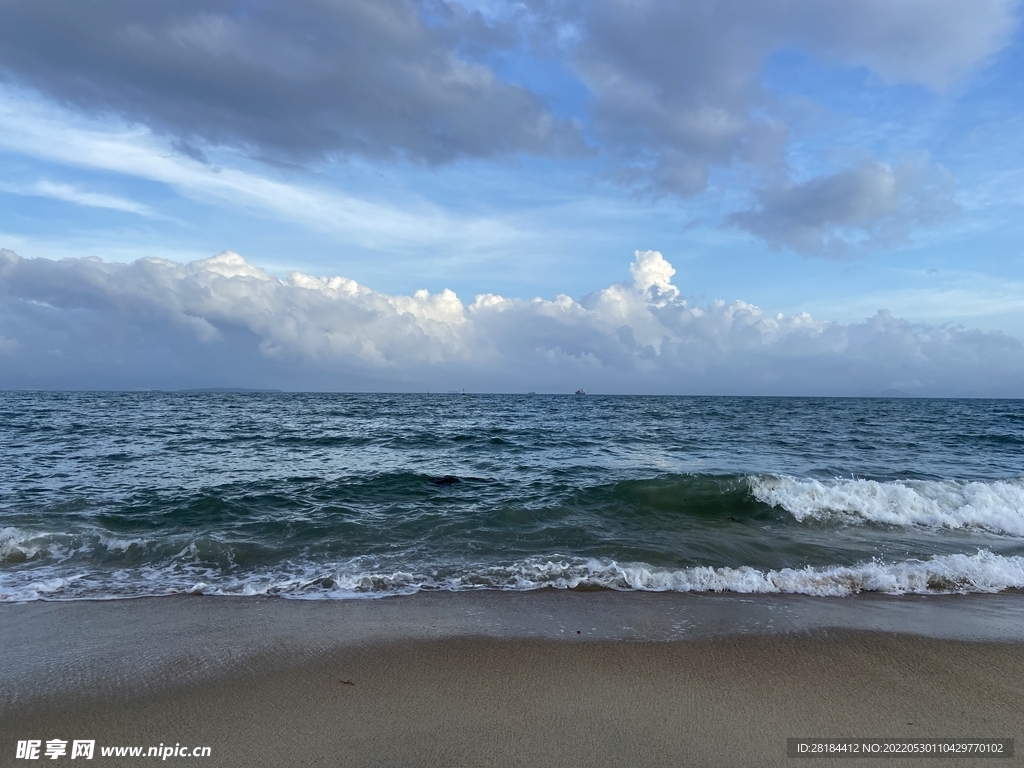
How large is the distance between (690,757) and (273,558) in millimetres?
6966

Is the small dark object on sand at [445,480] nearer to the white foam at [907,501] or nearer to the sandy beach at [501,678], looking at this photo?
the white foam at [907,501]

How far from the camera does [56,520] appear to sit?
1011 centimetres

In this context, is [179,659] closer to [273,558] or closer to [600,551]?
[273,558]

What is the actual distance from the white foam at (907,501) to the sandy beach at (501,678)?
17.6 feet

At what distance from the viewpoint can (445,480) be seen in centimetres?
1495

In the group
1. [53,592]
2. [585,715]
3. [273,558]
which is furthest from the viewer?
[273,558]

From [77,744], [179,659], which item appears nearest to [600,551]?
[179,659]

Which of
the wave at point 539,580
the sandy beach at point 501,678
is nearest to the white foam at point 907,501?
the wave at point 539,580

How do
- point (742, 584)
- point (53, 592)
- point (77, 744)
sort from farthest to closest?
point (742, 584) → point (53, 592) → point (77, 744)

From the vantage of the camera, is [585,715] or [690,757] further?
[585,715]

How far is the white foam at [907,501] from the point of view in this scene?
1113cm

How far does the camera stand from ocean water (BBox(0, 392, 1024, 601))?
7.52m

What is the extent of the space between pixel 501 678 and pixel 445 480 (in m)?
10.4

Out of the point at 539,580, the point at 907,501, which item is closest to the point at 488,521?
the point at 539,580
